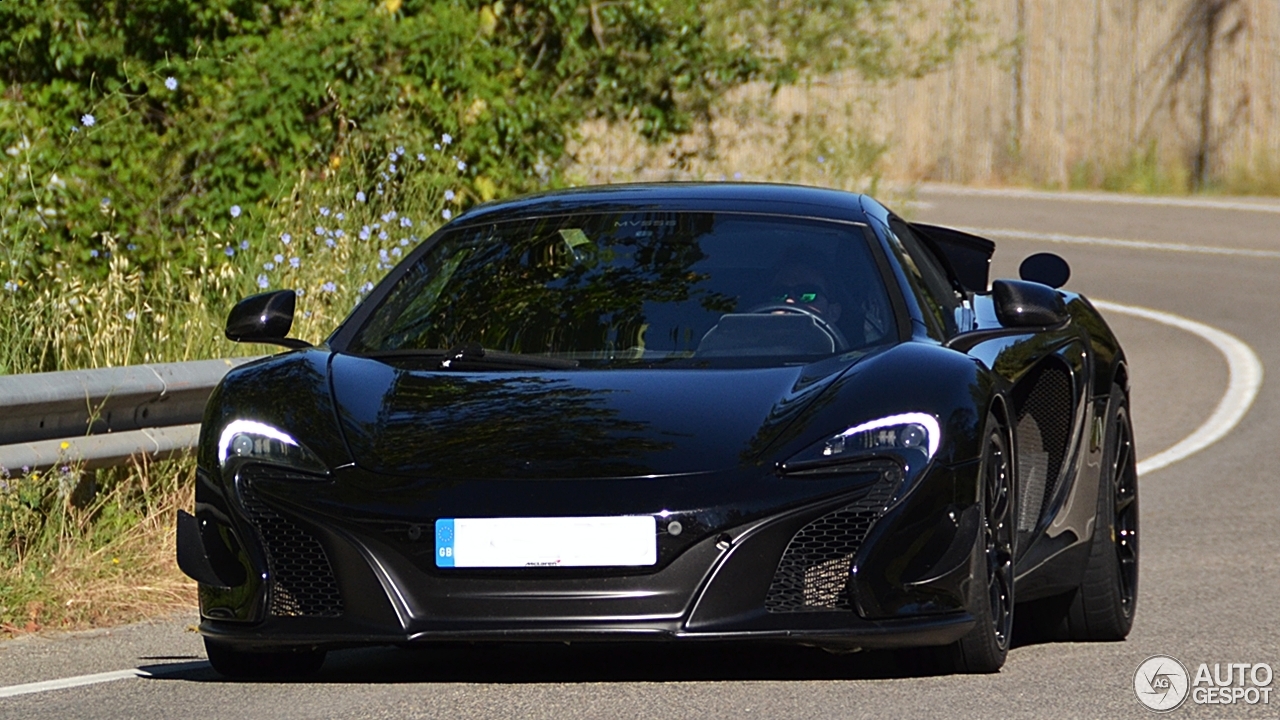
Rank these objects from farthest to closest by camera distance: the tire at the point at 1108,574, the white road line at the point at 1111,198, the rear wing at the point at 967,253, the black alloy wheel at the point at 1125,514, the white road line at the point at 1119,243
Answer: the white road line at the point at 1111,198 → the white road line at the point at 1119,243 → the rear wing at the point at 967,253 → the black alloy wheel at the point at 1125,514 → the tire at the point at 1108,574

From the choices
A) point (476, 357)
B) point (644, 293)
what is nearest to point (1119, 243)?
point (644, 293)

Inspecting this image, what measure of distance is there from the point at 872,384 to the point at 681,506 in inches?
25.4

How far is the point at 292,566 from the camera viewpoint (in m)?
5.51

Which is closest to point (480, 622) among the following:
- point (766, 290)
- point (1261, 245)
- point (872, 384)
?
point (872, 384)

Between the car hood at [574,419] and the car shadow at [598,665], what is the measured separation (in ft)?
1.79

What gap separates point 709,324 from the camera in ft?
20.5

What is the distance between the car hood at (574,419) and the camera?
5.39m

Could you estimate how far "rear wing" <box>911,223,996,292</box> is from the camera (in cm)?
866

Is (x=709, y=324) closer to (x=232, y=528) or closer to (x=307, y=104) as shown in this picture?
(x=232, y=528)

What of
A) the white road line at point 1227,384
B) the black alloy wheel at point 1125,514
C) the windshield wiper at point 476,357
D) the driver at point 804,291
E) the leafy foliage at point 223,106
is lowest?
the white road line at point 1227,384

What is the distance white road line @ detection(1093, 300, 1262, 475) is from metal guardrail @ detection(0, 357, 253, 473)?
5.23 meters

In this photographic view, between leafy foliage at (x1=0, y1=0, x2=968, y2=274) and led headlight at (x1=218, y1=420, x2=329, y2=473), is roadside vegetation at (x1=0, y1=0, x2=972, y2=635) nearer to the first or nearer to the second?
leafy foliage at (x1=0, y1=0, x2=968, y2=274)

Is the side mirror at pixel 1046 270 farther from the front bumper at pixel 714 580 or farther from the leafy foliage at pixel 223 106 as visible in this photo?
the leafy foliage at pixel 223 106
